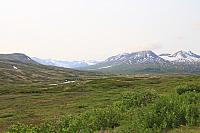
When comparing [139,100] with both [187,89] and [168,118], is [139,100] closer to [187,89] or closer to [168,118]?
[187,89]

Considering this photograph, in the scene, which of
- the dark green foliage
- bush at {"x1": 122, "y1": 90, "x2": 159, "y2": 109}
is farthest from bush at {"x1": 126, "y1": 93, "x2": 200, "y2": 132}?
the dark green foliage

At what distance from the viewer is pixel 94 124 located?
22031 millimetres

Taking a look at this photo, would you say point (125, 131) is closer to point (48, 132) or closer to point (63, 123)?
point (48, 132)

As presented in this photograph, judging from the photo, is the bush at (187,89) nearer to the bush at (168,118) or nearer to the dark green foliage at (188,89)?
the dark green foliage at (188,89)

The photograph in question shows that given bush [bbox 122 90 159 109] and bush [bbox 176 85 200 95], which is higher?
bush [bbox 176 85 200 95]

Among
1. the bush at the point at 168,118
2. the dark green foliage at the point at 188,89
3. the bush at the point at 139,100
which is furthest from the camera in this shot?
the dark green foliage at the point at 188,89

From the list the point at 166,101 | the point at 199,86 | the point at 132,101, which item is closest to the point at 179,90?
the point at 199,86

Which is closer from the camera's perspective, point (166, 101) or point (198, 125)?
point (198, 125)

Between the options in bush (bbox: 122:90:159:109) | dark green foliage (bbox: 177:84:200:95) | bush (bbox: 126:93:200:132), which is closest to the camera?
bush (bbox: 126:93:200:132)

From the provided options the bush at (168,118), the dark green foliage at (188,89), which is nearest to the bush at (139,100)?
the dark green foliage at (188,89)

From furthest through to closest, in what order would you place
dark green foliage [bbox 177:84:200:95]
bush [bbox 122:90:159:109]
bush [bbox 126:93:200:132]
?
dark green foliage [bbox 177:84:200:95], bush [bbox 122:90:159:109], bush [bbox 126:93:200:132]

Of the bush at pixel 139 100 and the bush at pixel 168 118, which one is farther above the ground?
the bush at pixel 168 118

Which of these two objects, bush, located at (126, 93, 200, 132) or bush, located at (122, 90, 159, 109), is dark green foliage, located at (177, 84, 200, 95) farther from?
bush, located at (126, 93, 200, 132)

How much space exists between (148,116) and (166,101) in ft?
9.73
